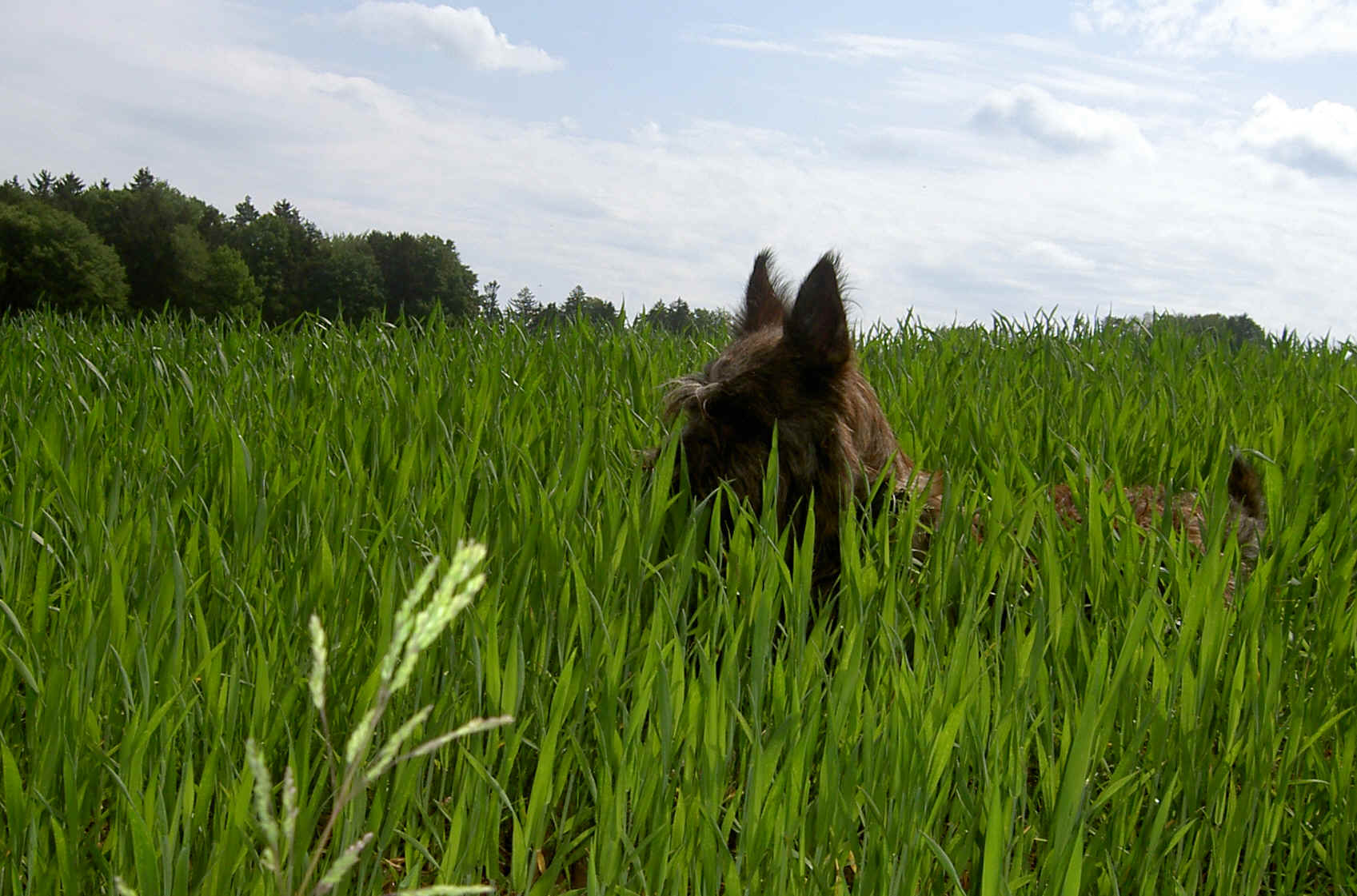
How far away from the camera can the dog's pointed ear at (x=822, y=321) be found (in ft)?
10.8

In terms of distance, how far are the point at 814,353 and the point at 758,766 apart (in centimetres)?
184

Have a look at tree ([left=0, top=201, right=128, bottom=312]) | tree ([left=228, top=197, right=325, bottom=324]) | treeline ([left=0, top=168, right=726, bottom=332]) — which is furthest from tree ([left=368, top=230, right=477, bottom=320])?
tree ([left=0, top=201, right=128, bottom=312])

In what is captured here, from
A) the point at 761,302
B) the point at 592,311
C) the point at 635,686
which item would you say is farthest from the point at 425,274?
the point at 635,686

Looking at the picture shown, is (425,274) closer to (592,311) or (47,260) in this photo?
(47,260)

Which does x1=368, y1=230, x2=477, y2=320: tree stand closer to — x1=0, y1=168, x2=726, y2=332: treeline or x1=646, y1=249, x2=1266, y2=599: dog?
x1=0, y1=168, x2=726, y2=332: treeline

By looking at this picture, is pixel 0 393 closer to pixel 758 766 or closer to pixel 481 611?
pixel 481 611

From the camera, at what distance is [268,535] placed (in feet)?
10.2

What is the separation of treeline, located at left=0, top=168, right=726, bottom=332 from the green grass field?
129ft

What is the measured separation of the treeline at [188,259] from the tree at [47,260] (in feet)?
0.15

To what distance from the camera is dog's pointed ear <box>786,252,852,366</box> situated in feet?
10.8

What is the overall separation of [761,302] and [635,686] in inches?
91.8

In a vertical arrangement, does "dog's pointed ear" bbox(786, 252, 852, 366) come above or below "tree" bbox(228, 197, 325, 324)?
below

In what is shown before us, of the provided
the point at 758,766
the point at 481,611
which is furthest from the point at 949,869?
the point at 481,611

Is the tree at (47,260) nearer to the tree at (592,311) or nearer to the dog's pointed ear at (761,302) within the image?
the tree at (592,311)
